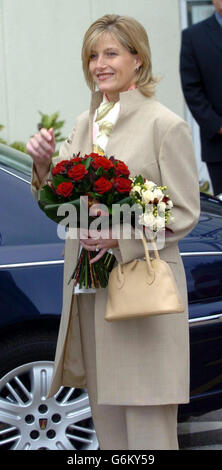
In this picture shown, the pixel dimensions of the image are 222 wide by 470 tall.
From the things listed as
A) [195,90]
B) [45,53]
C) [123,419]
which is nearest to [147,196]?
[123,419]

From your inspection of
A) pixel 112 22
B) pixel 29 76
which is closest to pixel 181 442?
pixel 112 22

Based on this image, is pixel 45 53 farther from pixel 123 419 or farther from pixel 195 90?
pixel 123 419

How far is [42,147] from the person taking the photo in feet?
10.4

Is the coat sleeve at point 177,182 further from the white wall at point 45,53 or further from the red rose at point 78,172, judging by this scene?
the white wall at point 45,53

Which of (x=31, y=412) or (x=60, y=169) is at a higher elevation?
(x=60, y=169)

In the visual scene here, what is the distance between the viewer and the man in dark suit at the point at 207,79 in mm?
6059

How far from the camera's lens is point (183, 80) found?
6.15 meters

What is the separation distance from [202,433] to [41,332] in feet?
4.25

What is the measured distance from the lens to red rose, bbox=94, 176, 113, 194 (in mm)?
2916

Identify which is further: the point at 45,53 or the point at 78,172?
the point at 45,53

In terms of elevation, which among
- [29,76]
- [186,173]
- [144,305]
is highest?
[29,76]
